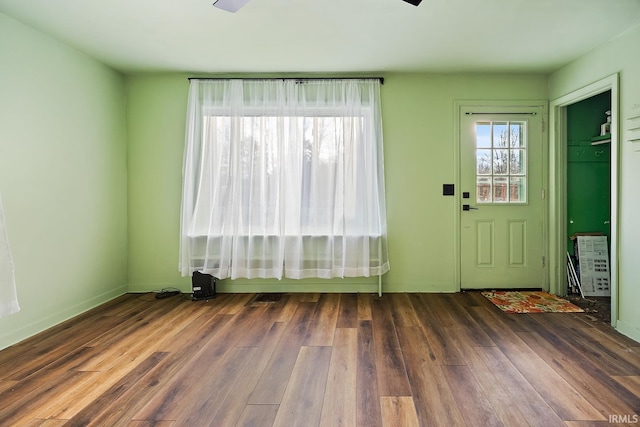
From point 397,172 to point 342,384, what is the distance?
8.62ft

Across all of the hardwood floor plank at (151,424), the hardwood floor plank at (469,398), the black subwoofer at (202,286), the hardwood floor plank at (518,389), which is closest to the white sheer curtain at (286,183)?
the black subwoofer at (202,286)

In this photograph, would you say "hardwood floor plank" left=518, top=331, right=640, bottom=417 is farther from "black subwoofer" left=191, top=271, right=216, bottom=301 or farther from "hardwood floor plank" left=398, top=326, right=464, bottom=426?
"black subwoofer" left=191, top=271, right=216, bottom=301

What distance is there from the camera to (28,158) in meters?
2.87

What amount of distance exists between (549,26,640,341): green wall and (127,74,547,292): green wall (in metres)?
1.08

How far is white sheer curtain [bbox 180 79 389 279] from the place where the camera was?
394 centimetres

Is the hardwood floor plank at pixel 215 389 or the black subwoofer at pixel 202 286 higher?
the black subwoofer at pixel 202 286

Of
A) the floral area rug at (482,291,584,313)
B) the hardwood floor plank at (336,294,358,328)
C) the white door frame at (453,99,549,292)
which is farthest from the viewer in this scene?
the white door frame at (453,99,549,292)

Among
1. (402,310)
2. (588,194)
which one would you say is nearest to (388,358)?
(402,310)

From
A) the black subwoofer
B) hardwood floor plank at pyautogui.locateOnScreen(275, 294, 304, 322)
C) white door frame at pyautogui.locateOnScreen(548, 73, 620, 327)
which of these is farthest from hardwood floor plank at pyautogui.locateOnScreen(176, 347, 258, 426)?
white door frame at pyautogui.locateOnScreen(548, 73, 620, 327)

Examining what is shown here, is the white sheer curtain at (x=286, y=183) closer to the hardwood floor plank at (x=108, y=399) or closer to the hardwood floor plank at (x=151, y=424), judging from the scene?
the hardwood floor plank at (x=108, y=399)

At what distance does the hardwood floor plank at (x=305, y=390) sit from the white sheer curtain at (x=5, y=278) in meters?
1.64

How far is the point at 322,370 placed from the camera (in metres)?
2.29

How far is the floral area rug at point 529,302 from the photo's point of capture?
3.45 m

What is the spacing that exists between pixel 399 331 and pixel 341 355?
0.68 meters
